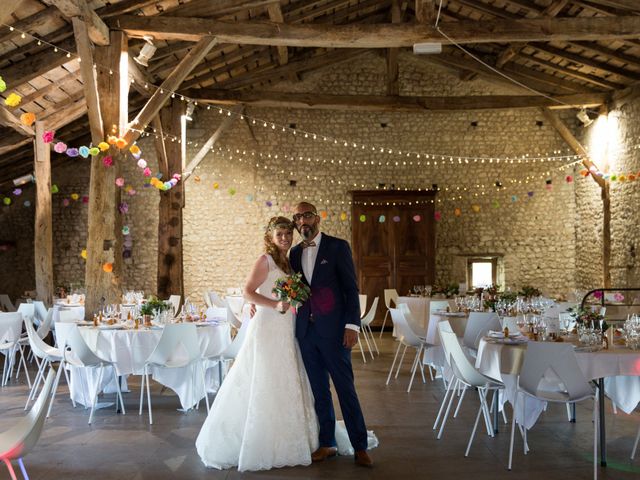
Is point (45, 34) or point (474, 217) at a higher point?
point (45, 34)

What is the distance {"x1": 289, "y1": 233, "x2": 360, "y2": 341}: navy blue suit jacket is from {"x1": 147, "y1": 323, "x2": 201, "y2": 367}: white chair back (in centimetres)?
162

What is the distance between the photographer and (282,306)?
421 cm

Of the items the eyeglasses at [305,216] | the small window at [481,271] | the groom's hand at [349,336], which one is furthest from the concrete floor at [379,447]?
the small window at [481,271]

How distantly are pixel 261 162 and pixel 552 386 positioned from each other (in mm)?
9424

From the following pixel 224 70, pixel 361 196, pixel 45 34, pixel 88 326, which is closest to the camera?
pixel 88 326

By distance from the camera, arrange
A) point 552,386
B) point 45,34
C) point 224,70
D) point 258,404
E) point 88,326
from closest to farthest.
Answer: point 258,404 → point 552,386 → point 88,326 → point 45,34 → point 224,70

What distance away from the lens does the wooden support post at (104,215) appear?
770 centimetres

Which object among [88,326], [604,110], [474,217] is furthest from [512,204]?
[88,326]

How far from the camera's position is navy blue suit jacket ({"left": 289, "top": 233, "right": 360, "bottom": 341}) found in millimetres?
4199

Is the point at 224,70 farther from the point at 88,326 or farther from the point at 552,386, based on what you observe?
the point at 552,386

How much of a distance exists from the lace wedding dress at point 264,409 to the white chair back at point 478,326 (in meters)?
2.40

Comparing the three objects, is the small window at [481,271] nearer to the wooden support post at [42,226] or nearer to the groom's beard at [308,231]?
the wooden support post at [42,226]

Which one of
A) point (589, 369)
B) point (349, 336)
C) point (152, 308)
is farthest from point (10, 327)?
point (589, 369)

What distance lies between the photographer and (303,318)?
4.26 metres
